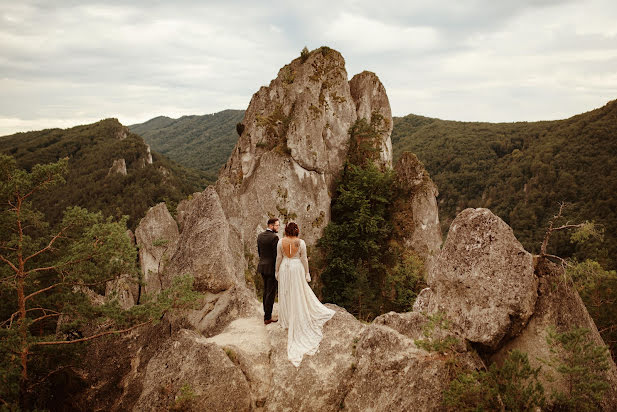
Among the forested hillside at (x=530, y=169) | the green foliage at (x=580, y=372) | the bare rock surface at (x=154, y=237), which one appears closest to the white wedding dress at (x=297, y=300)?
the green foliage at (x=580, y=372)

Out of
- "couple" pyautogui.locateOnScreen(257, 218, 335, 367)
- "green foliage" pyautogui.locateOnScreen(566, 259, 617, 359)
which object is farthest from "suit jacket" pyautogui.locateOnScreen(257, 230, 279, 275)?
"green foliage" pyautogui.locateOnScreen(566, 259, 617, 359)

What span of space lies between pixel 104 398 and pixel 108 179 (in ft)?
311

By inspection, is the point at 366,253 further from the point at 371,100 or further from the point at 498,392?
the point at 498,392

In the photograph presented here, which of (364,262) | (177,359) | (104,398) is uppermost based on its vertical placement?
(177,359)

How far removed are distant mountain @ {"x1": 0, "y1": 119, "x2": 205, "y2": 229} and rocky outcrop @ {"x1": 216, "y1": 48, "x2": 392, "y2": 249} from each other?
40.8m

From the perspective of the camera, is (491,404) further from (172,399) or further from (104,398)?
(104,398)

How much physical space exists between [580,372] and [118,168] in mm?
106462

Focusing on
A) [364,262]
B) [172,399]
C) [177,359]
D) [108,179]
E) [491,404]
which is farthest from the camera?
[108,179]

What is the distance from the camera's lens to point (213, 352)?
736 cm

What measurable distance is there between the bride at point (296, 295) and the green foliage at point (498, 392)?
325 centimetres

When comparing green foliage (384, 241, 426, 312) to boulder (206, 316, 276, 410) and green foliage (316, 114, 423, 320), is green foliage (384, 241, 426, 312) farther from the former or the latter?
boulder (206, 316, 276, 410)

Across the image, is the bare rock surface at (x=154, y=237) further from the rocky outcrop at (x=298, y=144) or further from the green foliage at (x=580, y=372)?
the green foliage at (x=580, y=372)

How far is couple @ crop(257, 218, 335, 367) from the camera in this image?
8102mm

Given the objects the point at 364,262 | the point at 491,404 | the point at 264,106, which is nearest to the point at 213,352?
the point at 491,404
